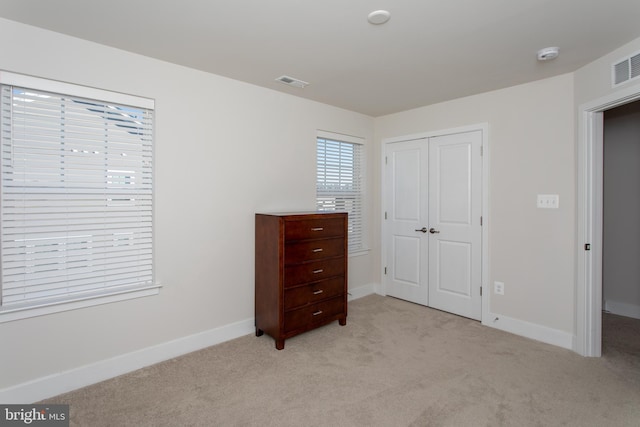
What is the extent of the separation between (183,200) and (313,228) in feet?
3.86

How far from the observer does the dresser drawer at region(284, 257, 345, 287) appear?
9.50 feet

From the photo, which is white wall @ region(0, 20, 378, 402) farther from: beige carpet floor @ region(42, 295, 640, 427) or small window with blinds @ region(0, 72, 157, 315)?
beige carpet floor @ region(42, 295, 640, 427)

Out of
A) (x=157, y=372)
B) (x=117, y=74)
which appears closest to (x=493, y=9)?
(x=117, y=74)

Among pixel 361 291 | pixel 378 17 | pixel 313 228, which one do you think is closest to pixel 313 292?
pixel 313 228

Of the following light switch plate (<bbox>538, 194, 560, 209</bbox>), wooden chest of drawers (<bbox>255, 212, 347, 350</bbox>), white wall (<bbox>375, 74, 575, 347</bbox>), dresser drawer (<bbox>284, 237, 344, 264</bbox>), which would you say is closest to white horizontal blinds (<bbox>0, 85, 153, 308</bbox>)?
wooden chest of drawers (<bbox>255, 212, 347, 350</bbox>)

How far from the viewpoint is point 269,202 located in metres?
3.34

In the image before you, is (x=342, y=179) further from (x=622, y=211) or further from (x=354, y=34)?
(x=622, y=211)

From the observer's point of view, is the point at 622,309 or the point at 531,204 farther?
the point at 622,309

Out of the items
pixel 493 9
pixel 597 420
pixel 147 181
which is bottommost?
pixel 597 420

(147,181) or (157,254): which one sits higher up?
(147,181)

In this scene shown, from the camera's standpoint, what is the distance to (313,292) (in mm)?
3096

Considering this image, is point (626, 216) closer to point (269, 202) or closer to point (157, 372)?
point (269, 202)

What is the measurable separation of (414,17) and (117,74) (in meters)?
2.15

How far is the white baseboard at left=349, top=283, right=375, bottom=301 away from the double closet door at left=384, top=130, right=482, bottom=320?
23cm
